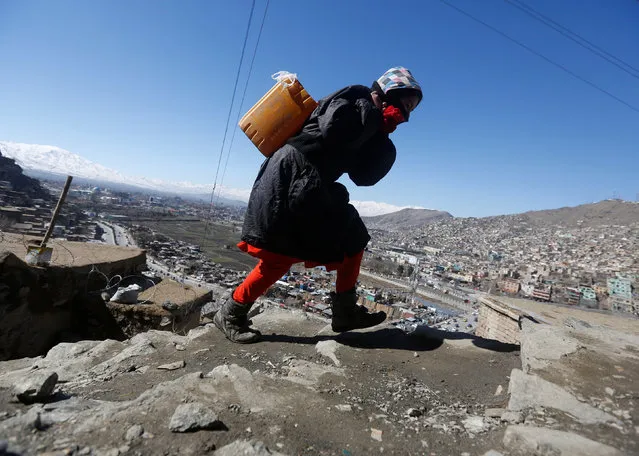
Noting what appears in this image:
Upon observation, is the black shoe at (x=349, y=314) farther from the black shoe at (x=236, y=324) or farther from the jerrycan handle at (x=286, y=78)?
the jerrycan handle at (x=286, y=78)

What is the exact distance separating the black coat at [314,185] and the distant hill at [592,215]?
84.6 meters

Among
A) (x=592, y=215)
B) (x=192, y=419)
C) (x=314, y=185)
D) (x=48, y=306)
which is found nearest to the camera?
(x=192, y=419)

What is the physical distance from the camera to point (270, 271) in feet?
8.07

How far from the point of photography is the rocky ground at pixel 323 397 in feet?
3.76

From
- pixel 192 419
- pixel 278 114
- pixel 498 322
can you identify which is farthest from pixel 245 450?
pixel 498 322

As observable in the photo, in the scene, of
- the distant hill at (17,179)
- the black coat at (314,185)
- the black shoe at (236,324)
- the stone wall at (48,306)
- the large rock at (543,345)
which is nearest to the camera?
the large rock at (543,345)

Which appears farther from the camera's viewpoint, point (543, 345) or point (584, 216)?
point (584, 216)

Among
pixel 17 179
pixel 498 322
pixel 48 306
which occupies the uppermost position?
pixel 498 322

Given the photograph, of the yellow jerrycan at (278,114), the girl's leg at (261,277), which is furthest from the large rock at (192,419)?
the yellow jerrycan at (278,114)

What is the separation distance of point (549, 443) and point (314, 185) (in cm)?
171

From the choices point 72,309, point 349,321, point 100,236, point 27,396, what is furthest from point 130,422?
point 100,236

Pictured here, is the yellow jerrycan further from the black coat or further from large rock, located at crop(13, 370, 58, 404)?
large rock, located at crop(13, 370, 58, 404)

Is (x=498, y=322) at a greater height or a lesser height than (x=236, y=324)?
lesser

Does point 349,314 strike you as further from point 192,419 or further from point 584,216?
point 584,216
